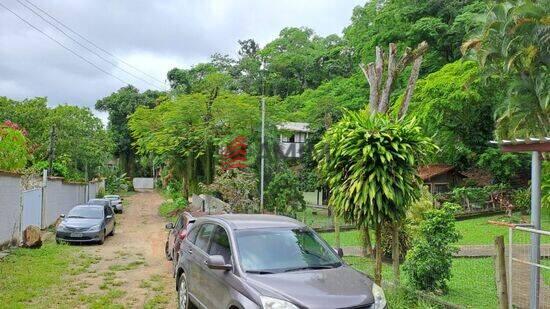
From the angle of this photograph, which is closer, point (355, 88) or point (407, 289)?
point (407, 289)

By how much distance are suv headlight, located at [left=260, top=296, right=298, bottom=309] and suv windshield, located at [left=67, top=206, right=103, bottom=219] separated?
14.9 metres

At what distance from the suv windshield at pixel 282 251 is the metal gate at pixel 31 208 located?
40.7ft

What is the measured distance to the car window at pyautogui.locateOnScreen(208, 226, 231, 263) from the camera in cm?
674

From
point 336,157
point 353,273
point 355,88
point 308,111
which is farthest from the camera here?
point 355,88

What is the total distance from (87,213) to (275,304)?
15382mm

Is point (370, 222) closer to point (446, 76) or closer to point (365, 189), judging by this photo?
point (365, 189)

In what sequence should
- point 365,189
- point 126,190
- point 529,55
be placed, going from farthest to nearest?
point 126,190 < point 529,55 < point 365,189

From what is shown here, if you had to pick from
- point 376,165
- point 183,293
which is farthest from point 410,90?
point 183,293

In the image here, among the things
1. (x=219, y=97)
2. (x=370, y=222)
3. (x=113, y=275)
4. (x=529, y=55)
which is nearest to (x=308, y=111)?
(x=219, y=97)

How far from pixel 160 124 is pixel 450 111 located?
55.5 feet

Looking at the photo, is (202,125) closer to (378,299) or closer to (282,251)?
(282,251)

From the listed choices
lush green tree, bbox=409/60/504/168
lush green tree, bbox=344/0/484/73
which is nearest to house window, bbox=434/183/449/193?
lush green tree, bbox=409/60/504/168

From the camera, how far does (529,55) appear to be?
19078 millimetres

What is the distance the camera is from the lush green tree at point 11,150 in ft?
60.3
